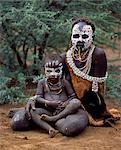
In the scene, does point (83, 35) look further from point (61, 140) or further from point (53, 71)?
point (61, 140)

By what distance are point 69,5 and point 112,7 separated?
702 mm

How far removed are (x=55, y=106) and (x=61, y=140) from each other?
1.50 ft

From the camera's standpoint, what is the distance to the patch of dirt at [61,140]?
13.8 feet

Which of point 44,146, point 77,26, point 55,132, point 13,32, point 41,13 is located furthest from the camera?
point 13,32

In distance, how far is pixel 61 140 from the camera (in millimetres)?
4387

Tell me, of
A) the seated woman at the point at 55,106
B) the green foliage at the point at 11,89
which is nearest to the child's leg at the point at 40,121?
the seated woman at the point at 55,106

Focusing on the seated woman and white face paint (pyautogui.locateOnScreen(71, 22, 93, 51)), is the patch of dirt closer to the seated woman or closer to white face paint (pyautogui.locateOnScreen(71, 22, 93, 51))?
the seated woman

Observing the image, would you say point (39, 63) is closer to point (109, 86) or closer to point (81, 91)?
point (109, 86)

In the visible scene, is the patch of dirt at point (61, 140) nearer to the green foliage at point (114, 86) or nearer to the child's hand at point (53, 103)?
the child's hand at point (53, 103)

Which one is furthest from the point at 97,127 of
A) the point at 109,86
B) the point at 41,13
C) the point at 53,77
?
the point at 41,13

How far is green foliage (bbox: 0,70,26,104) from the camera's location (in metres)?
Answer: 6.05

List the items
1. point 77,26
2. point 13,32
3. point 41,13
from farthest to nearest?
1. point 13,32
2. point 41,13
3. point 77,26

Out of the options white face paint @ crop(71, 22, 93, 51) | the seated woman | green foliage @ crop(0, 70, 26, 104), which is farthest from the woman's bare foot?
green foliage @ crop(0, 70, 26, 104)

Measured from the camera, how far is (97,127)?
491 centimetres
